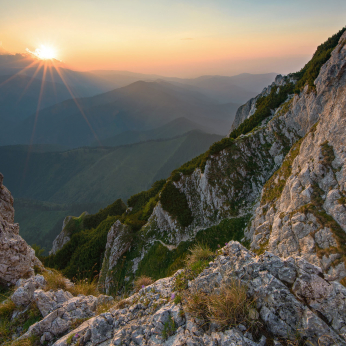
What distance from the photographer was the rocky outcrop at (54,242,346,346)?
413 centimetres

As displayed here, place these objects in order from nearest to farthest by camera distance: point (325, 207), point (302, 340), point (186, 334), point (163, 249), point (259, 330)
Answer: point (302, 340), point (259, 330), point (186, 334), point (325, 207), point (163, 249)

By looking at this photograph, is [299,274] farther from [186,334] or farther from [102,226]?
[102,226]

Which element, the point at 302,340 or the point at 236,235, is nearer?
the point at 302,340

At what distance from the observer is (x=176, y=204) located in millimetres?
31469

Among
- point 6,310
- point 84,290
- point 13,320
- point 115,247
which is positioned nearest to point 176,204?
point 115,247

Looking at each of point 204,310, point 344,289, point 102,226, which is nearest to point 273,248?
point 344,289

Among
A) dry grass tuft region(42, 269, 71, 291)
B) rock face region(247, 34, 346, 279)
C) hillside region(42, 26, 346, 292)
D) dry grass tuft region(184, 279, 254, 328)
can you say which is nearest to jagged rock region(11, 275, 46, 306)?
dry grass tuft region(42, 269, 71, 291)

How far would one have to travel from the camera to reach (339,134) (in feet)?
47.8

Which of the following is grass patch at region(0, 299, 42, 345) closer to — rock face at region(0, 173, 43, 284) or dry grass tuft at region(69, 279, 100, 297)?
dry grass tuft at region(69, 279, 100, 297)

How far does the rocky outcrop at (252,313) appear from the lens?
13.6 feet

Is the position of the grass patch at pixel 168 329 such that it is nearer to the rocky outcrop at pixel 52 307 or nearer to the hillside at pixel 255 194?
the rocky outcrop at pixel 52 307

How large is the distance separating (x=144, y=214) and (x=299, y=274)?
3608 cm

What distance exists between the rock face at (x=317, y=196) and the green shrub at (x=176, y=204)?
11.0 meters

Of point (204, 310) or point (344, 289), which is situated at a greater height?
point (344, 289)
